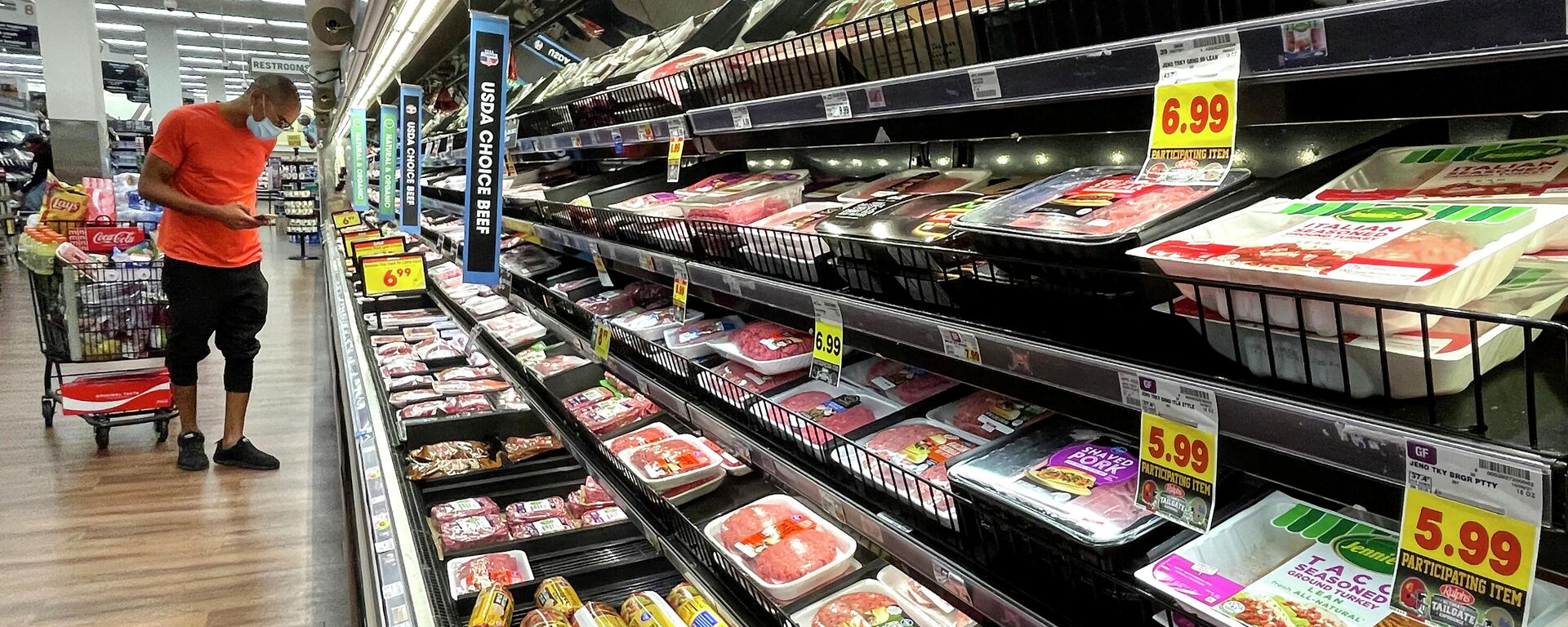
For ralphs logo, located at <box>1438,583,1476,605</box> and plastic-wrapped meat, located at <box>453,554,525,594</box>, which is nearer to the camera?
ralphs logo, located at <box>1438,583,1476,605</box>

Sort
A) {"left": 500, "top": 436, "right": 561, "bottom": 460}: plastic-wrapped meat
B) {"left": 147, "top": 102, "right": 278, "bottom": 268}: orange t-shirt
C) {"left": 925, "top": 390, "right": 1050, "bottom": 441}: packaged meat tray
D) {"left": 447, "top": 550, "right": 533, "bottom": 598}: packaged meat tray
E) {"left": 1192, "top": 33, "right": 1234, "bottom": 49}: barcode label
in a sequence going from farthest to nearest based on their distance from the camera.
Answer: {"left": 147, "top": 102, "right": 278, "bottom": 268}: orange t-shirt < {"left": 500, "top": 436, "right": 561, "bottom": 460}: plastic-wrapped meat < {"left": 447, "top": 550, "right": 533, "bottom": 598}: packaged meat tray < {"left": 925, "top": 390, "right": 1050, "bottom": 441}: packaged meat tray < {"left": 1192, "top": 33, "right": 1234, "bottom": 49}: barcode label

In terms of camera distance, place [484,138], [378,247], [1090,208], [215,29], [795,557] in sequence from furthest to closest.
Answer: [215,29], [378,247], [484,138], [795,557], [1090,208]

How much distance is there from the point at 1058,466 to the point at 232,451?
416 centimetres

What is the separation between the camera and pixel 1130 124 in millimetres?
1293

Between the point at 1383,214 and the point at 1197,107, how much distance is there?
0.19m

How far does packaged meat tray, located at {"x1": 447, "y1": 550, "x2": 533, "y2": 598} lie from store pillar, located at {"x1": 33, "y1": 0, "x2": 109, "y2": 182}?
7.72 metres

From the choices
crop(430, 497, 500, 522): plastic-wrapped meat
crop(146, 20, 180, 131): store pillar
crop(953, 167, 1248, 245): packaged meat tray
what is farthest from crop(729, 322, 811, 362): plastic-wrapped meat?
crop(146, 20, 180, 131): store pillar

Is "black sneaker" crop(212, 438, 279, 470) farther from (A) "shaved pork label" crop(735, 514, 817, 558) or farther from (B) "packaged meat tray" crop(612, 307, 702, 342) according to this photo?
(A) "shaved pork label" crop(735, 514, 817, 558)

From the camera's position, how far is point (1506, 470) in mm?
652

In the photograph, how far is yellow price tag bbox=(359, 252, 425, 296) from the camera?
413 centimetres

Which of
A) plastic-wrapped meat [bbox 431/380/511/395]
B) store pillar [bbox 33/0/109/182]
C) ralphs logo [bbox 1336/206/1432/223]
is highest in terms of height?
store pillar [bbox 33/0/109/182]

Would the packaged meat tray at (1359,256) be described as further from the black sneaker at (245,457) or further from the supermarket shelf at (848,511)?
the black sneaker at (245,457)

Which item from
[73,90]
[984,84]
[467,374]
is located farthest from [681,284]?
[73,90]

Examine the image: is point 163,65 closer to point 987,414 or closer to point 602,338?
point 602,338
